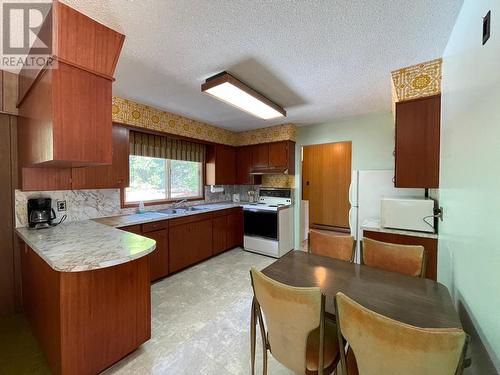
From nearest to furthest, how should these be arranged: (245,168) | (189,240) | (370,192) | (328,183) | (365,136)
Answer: (370,192) < (189,240) < (365,136) < (245,168) < (328,183)

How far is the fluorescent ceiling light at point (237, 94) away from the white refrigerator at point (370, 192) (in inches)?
60.8

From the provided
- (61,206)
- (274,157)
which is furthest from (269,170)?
(61,206)

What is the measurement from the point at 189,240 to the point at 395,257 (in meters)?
2.64

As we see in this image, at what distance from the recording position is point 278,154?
402cm

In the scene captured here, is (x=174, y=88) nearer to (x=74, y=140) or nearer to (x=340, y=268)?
(x=74, y=140)

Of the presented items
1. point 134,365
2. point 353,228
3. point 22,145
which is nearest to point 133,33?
point 22,145

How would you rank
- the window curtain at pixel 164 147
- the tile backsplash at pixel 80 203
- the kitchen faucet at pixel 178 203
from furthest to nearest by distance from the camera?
the kitchen faucet at pixel 178 203
the window curtain at pixel 164 147
the tile backsplash at pixel 80 203

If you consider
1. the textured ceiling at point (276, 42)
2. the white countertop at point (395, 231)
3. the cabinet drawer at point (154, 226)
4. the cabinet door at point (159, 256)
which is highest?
the textured ceiling at point (276, 42)

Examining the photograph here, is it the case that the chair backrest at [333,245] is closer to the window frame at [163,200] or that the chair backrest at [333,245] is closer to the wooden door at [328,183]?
the window frame at [163,200]

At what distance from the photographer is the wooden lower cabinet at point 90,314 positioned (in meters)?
1.30

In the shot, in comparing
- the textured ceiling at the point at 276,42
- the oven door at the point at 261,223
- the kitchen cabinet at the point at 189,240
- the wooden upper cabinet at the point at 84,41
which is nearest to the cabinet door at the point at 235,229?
the oven door at the point at 261,223

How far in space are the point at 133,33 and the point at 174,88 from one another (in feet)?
2.94

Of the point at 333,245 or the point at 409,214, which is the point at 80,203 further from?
the point at 409,214

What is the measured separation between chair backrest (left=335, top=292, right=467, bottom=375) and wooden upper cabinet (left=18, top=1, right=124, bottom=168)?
5.98 ft
